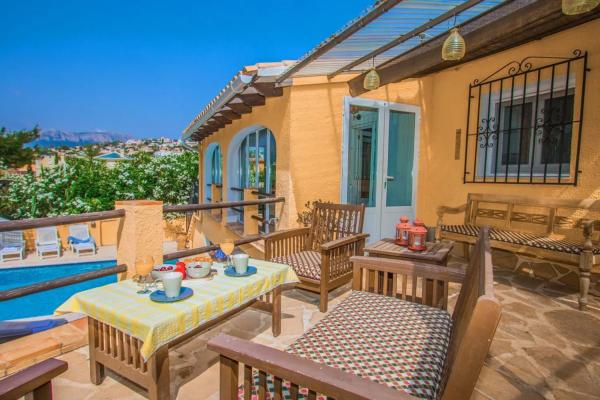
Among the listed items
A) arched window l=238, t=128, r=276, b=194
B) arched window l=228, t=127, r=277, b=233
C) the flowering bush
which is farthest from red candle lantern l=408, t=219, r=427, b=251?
the flowering bush

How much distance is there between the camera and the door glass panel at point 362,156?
4977 mm

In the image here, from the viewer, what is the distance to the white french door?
4.94m

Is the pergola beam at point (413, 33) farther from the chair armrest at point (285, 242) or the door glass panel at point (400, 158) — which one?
the chair armrest at point (285, 242)

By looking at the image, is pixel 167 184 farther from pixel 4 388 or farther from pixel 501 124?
pixel 4 388

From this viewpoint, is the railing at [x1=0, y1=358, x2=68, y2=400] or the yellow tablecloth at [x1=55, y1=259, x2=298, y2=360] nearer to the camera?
the railing at [x1=0, y1=358, x2=68, y2=400]

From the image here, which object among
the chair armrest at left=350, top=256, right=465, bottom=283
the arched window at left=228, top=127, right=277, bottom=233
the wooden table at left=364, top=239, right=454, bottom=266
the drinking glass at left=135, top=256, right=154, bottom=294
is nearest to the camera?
the drinking glass at left=135, top=256, right=154, bottom=294

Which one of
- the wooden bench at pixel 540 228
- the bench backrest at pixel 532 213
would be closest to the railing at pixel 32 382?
the wooden bench at pixel 540 228

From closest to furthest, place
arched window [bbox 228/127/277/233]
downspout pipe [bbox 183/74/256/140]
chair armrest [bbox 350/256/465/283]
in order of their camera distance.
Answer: chair armrest [bbox 350/256/465/283], downspout pipe [bbox 183/74/256/140], arched window [bbox 228/127/277/233]

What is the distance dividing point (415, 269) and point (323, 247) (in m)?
0.95

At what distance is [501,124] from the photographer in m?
4.76

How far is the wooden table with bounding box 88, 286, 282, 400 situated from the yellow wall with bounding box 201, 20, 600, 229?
9.63 ft

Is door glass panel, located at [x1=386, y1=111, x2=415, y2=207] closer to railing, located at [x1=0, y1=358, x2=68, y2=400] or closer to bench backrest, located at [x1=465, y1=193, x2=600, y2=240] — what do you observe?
bench backrest, located at [x1=465, y1=193, x2=600, y2=240]

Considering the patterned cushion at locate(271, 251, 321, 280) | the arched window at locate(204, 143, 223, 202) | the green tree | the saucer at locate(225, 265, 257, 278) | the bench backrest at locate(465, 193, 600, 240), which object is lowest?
the patterned cushion at locate(271, 251, 321, 280)

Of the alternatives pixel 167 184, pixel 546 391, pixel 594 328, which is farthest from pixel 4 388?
pixel 167 184
